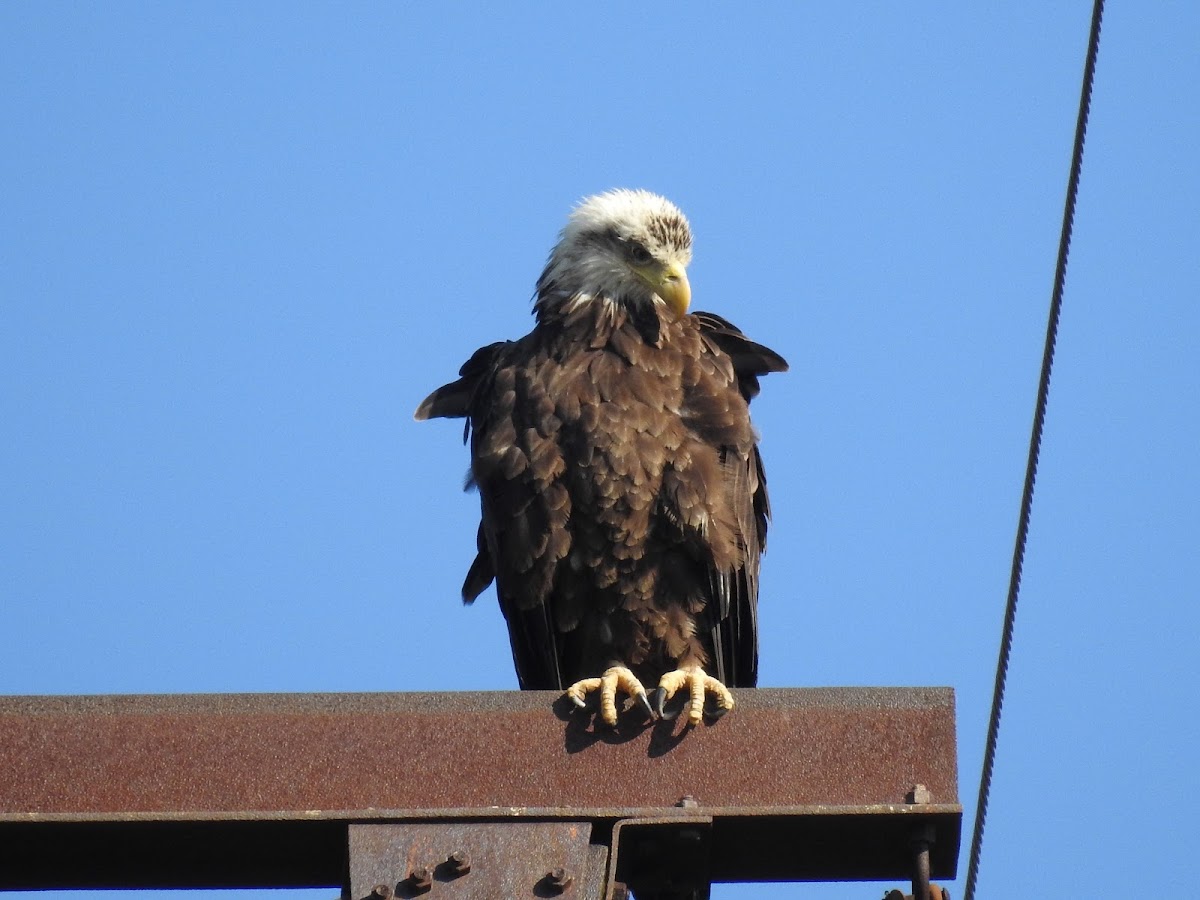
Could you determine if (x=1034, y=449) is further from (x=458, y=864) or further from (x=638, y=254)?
(x=638, y=254)

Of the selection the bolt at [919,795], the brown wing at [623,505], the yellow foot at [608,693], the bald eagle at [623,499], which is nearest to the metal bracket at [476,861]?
the yellow foot at [608,693]

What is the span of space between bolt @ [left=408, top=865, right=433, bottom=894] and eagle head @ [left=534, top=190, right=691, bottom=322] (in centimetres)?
320

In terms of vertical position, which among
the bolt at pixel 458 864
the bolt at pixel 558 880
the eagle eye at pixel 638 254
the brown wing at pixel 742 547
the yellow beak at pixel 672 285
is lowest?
the bolt at pixel 558 880

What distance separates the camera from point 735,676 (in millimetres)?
6527

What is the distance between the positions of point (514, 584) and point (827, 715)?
7.44ft

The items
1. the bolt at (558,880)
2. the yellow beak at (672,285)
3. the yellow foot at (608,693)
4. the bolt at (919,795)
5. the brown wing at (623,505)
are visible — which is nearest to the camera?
the bolt at (558,880)

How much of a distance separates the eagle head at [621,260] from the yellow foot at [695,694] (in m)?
2.20

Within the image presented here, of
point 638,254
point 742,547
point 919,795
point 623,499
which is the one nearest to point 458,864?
point 919,795

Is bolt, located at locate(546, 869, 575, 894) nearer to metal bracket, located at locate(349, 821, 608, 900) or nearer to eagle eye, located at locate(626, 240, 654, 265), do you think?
metal bracket, located at locate(349, 821, 608, 900)

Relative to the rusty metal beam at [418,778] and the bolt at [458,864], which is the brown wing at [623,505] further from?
the bolt at [458,864]

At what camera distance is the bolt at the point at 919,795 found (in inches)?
161

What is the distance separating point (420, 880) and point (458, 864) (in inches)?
3.4

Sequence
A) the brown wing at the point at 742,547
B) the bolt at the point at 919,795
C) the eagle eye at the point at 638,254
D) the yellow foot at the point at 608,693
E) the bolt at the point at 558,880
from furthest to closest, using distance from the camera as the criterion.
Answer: the eagle eye at the point at 638,254, the brown wing at the point at 742,547, the yellow foot at the point at 608,693, the bolt at the point at 919,795, the bolt at the point at 558,880

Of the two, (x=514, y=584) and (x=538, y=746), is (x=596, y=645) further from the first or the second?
(x=538, y=746)
